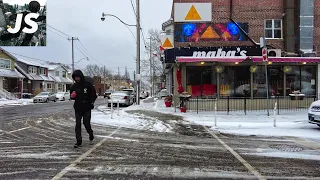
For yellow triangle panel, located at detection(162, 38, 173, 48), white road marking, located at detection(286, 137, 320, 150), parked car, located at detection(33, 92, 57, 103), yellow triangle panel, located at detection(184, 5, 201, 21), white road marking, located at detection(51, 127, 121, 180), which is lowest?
white road marking, located at detection(286, 137, 320, 150)

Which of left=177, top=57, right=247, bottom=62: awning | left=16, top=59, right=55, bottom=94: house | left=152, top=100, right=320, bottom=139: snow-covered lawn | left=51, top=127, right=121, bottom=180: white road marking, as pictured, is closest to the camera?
left=51, top=127, right=121, bottom=180: white road marking

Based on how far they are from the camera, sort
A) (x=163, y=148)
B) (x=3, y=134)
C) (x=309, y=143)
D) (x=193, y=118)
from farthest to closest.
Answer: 1. (x=193, y=118)
2. (x=3, y=134)
3. (x=309, y=143)
4. (x=163, y=148)

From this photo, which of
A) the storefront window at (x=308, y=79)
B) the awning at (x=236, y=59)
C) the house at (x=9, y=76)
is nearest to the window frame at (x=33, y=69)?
the house at (x=9, y=76)

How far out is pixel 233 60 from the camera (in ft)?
63.4

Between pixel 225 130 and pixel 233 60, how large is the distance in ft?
27.2

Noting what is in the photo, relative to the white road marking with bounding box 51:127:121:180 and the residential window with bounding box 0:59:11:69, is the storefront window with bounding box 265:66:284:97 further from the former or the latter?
the residential window with bounding box 0:59:11:69

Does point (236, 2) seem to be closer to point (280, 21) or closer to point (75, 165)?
point (280, 21)

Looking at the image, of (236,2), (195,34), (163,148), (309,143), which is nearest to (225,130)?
(309,143)

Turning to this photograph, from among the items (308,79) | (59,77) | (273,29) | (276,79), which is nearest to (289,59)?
(276,79)

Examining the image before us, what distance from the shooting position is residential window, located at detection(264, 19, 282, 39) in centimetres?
2184

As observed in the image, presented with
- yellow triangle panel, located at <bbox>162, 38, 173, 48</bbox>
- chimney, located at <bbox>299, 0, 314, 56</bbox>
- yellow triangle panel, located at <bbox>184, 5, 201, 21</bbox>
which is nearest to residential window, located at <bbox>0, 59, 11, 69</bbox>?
yellow triangle panel, located at <bbox>162, 38, 173, 48</bbox>

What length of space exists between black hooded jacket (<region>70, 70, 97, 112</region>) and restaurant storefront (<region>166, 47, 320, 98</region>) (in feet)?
39.0

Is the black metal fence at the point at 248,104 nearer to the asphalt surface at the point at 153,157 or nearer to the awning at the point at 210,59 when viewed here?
the awning at the point at 210,59

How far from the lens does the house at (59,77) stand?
68562mm
